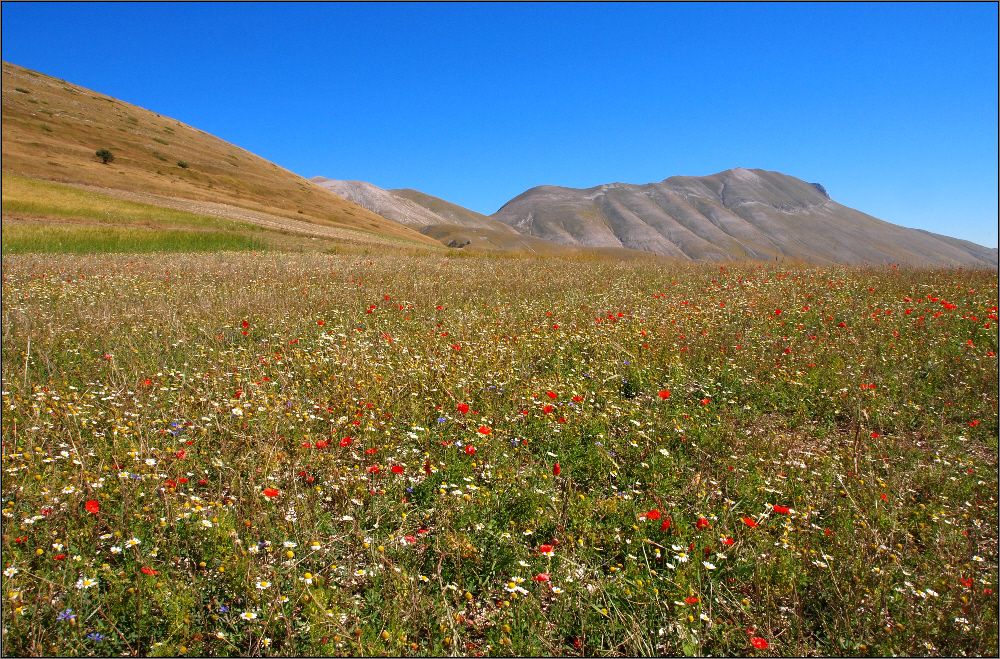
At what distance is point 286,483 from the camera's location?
10.4 feet

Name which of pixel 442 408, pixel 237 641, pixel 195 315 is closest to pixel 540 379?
pixel 442 408

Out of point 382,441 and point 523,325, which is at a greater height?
point 523,325

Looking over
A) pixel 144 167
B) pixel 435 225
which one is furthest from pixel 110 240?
pixel 435 225

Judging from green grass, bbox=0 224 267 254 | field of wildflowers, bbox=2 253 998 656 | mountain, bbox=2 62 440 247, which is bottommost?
field of wildflowers, bbox=2 253 998 656

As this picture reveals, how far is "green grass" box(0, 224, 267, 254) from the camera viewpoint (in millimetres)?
19609

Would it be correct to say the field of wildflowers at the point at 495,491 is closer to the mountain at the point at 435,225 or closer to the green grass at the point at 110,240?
the green grass at the point at 110,240

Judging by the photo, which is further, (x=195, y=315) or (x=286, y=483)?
(x=195, y=315)

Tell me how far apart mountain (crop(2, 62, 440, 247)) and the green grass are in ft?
16.7

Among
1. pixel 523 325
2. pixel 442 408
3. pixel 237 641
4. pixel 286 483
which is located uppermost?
pixel 523 325

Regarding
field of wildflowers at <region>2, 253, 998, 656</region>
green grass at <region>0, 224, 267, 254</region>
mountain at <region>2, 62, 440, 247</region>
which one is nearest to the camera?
field of wildflowers at <region>2, 253, 998, 656</region>

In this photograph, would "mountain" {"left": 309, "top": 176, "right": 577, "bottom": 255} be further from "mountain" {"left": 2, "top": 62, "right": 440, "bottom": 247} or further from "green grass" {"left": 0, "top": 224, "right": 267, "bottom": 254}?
"green grass" {"left": 0, "top": 224, "right": 267, "bottom": 254}

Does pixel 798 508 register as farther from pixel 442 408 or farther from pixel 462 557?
pixel 442 408

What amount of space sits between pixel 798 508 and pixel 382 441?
2.78 metres

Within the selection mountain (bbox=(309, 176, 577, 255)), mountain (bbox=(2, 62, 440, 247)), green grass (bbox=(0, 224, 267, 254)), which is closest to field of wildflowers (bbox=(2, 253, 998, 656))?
green grass (bbox=(0, 224, 267, 254))
